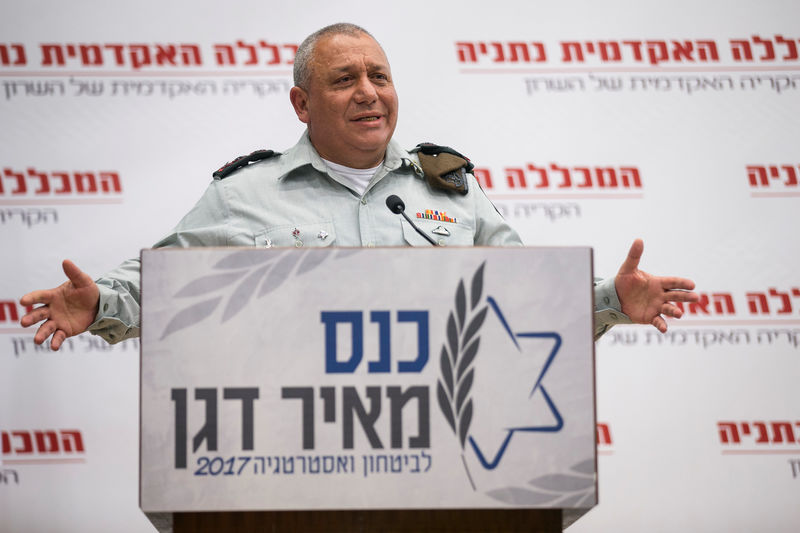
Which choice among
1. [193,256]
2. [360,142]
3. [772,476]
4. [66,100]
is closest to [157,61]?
[66,100]

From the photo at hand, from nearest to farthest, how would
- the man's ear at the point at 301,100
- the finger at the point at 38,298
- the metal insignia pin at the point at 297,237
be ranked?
1. the finger at the point at 38,298
2. the metal insignia pin at the point at 297,237
3. the man's ear at the point at 301,100

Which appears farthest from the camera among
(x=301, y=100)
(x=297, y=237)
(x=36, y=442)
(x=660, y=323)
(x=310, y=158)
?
(x=36, y=442)

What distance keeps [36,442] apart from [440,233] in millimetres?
1902

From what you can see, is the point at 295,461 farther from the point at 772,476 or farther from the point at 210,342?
the point at 772,476

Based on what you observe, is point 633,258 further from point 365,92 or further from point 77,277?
point 77,277

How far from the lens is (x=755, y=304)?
319cm

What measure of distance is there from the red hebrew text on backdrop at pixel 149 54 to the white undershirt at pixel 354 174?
107cm

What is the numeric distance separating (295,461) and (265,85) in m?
2.18

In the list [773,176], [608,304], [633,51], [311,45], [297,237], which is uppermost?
[633,51]

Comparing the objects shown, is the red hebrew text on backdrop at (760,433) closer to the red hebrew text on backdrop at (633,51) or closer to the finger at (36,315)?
the red hebrew text on backdrop at (633,51)

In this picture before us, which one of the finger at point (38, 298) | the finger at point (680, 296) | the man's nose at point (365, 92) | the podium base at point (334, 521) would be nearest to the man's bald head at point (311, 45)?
the man's nose at point (365, 92)

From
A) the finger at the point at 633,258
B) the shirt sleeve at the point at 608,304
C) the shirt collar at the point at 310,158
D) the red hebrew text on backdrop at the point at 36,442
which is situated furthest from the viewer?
the red hebrew text on backdrop at the point at 36,442

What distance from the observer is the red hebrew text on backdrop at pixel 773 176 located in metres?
3.21

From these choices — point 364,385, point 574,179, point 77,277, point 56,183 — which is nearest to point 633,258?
point 364,385
